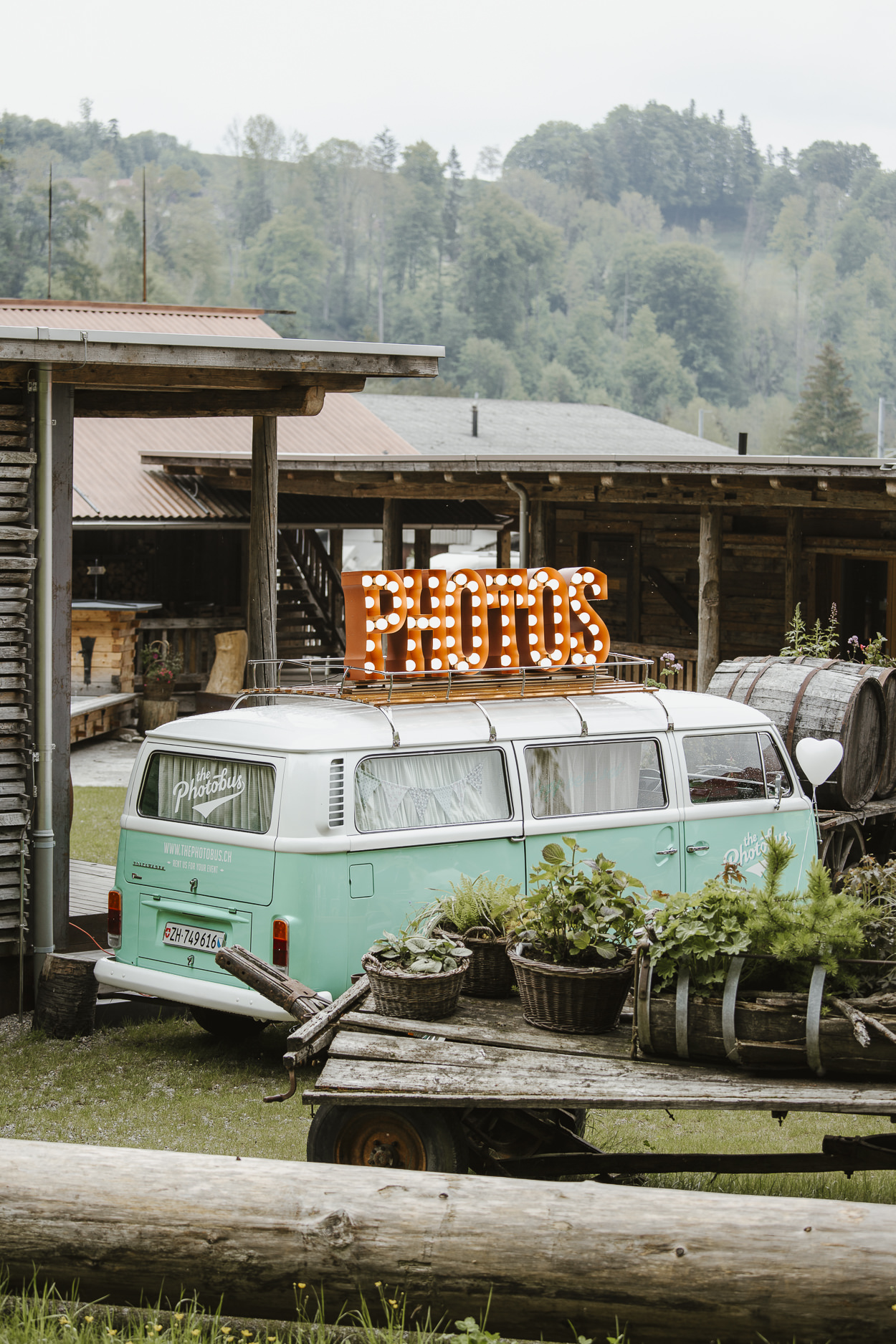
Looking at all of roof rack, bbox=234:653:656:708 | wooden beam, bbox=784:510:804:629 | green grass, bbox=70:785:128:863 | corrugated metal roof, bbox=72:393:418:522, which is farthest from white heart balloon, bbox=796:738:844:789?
corrugated metal roof, bbox=72:393:418:522

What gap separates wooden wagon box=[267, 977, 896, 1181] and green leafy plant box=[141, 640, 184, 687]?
14.0m

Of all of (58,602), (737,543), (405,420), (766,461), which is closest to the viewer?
(58,602)

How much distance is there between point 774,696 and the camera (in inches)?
422

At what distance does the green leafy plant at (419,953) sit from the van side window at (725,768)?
3025mm

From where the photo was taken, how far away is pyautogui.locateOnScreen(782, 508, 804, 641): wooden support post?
48.5 ft

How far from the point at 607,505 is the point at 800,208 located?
5783 inches

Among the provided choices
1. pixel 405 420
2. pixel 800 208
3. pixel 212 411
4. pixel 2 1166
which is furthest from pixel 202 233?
pixel 2 1166

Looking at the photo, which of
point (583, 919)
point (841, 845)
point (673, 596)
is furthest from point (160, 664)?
point (583, 919)

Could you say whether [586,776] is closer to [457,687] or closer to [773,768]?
[457,687]

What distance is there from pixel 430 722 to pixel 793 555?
8.49 metres

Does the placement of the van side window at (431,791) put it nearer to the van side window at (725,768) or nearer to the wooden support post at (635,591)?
the van side window at (725,768)

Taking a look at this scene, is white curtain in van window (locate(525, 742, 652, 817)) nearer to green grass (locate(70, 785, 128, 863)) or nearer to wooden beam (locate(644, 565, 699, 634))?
green grass (locate(70, 785, 128, 863))

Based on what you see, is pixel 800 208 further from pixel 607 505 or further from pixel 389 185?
pixel 607 505

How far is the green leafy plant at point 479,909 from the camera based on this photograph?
5551mm
